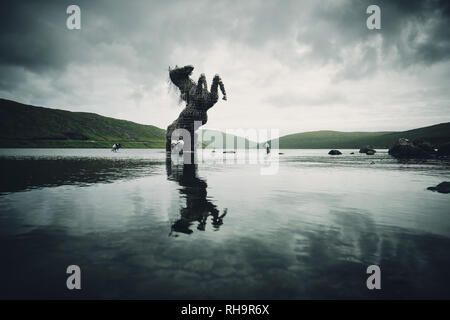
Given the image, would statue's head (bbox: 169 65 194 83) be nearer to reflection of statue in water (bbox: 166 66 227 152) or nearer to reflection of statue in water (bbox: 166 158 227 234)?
reflection of statue in water (bbox: 166 66 227 152)

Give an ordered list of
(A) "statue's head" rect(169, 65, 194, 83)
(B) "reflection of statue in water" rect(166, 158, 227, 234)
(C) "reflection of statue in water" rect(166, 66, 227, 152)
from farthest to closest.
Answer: (A) "statue's head" rect(169, 65, 194, 83) < (C) "reflection of statue in water" rect(166, 66, 227, 152) < (B) "reflection of statue in water" rect(166, 158, 227, 234)

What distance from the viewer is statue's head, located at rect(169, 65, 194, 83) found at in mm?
37656

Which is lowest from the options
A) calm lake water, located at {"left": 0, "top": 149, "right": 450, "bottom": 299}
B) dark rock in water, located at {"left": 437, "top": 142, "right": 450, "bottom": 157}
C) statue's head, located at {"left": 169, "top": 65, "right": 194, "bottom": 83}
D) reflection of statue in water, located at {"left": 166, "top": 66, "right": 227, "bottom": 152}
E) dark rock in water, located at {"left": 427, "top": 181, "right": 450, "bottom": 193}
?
calm lake water, located at {"left": 0, "top": 149, "right": 450, "bottom": 299}

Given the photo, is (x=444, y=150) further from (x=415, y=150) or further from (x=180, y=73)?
(x=180, y=73)

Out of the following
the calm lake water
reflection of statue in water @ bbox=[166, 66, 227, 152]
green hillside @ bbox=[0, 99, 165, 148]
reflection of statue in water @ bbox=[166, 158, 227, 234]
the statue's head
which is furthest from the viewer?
green hillside @ bbox=[0, 99, 165, 148]

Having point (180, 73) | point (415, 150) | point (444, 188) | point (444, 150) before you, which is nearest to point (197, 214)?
→ point (444, 188)

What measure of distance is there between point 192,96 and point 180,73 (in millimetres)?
4773

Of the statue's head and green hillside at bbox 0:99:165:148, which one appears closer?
the statue's head

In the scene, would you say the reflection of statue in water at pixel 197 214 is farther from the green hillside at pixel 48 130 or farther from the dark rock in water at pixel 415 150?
the green hillside at pixel 48 130

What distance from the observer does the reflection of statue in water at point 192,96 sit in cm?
3650

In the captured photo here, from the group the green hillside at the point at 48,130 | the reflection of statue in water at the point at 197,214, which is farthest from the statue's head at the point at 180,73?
the green hillside at the point at 48,130

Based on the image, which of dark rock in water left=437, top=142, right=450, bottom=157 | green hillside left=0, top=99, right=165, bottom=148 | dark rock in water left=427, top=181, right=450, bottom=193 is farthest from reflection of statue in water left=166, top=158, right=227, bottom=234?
green hillside left=0, top=99, right=165, bottom=148

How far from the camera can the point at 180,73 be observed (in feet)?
125

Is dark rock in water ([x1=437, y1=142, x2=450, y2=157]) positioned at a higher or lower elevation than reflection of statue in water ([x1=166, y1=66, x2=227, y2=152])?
lower
